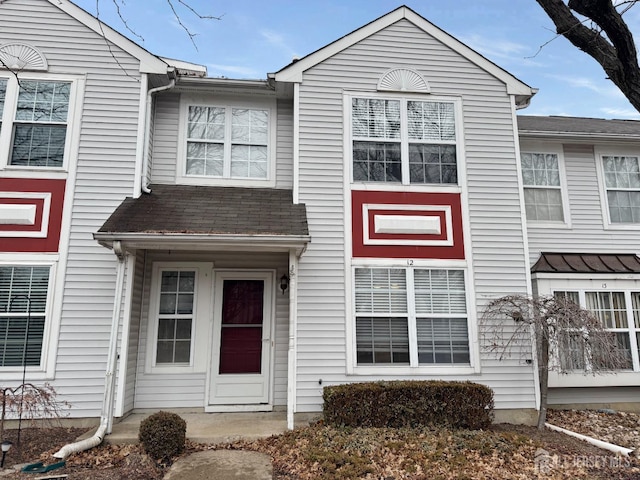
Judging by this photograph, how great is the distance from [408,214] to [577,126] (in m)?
5.72

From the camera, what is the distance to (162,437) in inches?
197

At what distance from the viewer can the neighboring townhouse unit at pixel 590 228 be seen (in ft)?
25.1

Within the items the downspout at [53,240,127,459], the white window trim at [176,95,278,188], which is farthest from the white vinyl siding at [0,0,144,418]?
the white window trim at [176,95,278,188]

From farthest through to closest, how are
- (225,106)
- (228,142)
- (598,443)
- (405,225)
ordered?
(225,106) < (228,142) < (405,225) < (598,443)

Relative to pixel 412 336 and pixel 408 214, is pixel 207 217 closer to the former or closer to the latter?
pixel 408 214

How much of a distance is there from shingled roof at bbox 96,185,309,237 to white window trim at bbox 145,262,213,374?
1121mm

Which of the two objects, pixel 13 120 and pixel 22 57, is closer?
pixel 13 120

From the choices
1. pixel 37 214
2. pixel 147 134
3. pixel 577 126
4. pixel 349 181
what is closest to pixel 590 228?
pixel 577 126

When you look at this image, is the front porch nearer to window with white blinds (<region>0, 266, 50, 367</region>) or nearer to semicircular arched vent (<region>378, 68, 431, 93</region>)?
window with white blinds (<region>0, 266, 50, 367</region>)

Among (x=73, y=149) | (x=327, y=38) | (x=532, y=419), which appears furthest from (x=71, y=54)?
(x=532, y=419)

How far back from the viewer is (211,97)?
7949 millimetres

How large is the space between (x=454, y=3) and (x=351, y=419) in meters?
6.32

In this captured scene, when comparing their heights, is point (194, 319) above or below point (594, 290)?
below

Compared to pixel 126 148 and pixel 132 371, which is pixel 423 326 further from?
pixel 126 148
